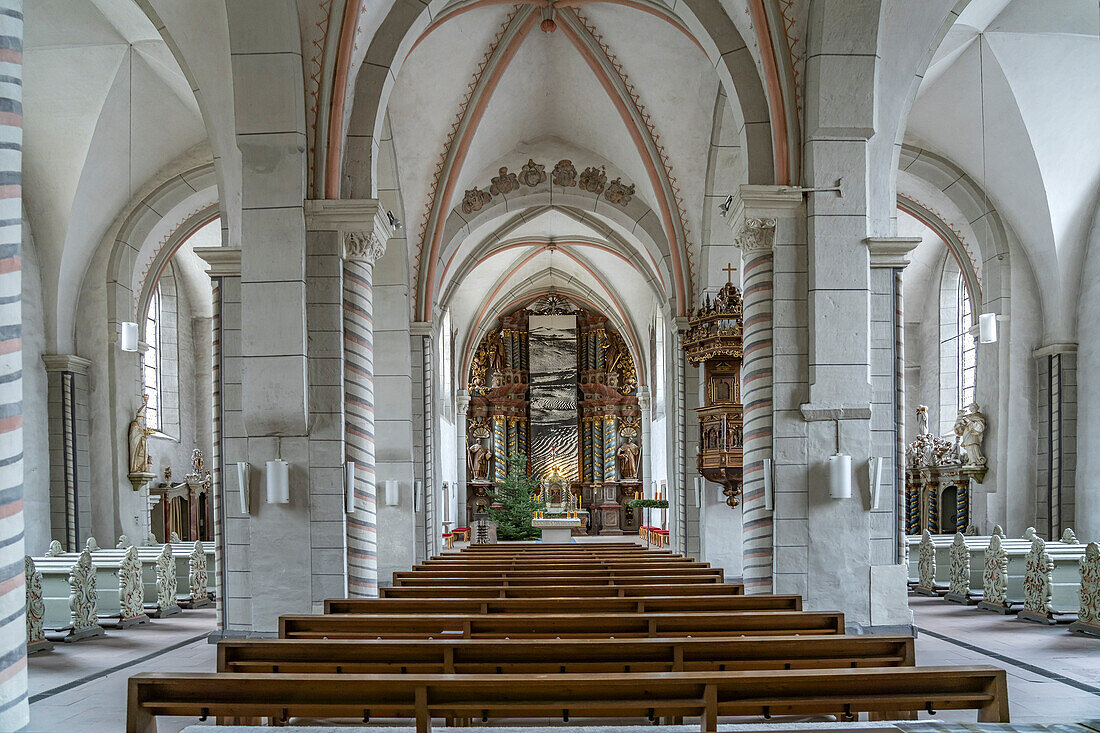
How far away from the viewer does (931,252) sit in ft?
67.4

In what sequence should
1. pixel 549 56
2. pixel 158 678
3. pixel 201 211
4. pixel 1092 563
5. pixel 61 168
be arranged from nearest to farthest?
1. pixel 158 678
2. pixel 1092 563
3. pixel 61 168
4. pixel 549 56
5. pixel 201 211

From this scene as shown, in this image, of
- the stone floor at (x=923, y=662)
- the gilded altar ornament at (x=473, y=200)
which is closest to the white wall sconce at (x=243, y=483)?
the stone floor at (x=923, y=662)

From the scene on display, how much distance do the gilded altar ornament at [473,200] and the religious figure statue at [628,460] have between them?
14.9 metres

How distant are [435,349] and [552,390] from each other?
47.0ft

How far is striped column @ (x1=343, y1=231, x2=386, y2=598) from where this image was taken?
29.0 feet

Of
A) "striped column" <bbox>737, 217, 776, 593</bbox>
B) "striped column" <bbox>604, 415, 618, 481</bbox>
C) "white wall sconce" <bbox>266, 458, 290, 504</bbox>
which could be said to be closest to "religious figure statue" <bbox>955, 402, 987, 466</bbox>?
"striped column" <bbox>737, 217, 776, 593</bbox>

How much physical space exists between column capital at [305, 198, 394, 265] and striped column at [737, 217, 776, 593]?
3.52 metres

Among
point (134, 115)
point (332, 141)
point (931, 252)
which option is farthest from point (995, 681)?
point (931, 252)

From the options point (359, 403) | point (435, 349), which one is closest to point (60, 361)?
point (435, 349)

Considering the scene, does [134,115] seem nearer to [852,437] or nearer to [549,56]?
[549,56]

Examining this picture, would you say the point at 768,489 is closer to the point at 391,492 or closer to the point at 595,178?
the point at 391,492

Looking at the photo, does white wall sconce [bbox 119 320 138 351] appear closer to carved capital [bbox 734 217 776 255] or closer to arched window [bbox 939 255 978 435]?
carved capital [bbox 734 217 776 255]

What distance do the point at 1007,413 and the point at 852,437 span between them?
7.45 meters

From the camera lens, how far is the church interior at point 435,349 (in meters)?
4.56
